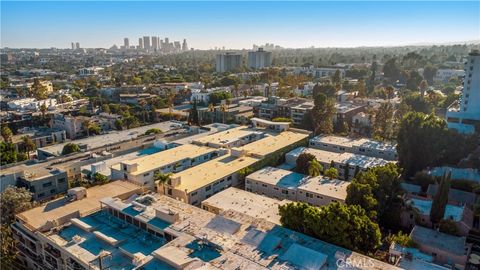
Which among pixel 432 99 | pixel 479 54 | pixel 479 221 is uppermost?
pixel 479 54

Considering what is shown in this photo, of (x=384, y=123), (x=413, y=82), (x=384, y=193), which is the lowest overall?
(x=384, y=193)

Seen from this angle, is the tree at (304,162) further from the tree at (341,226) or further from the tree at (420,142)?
the tree at (341,226)

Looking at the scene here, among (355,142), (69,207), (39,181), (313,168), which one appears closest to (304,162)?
(313,168)

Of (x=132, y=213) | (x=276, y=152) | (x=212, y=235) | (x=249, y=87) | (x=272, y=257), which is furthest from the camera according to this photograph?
(x=249, y=87)

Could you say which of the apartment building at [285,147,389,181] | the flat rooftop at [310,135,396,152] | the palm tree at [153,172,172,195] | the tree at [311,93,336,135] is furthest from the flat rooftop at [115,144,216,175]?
the tree at [311,93,336,135]

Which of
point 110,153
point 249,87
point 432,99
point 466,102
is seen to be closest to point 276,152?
point 110,153

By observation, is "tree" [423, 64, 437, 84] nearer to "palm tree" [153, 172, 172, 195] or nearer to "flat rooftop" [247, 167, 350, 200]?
"flat rooftop" [247, 167, 350, 200]

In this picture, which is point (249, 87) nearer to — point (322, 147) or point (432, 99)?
point (432, 99)

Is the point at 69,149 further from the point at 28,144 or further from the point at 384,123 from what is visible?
the point at 384,123
